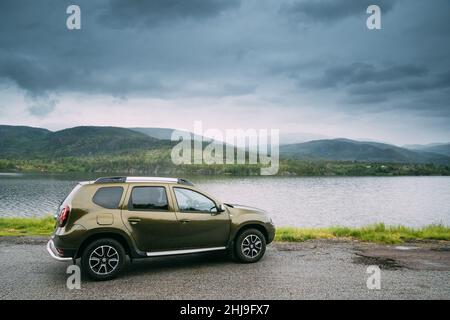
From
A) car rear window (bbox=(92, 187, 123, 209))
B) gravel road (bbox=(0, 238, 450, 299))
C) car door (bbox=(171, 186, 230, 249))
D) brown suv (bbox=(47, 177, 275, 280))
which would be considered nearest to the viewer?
gravel road (bbox=(0, 238, 450, 299))

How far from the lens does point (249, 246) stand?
897 centimetres

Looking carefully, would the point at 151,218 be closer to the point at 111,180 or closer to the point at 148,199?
the point at 148,199

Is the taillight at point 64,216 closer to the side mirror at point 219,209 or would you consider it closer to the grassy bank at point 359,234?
the side mirror at point 219,209

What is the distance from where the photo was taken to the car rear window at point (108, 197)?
25.3ft

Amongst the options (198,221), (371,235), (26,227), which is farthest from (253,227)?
(26,227)

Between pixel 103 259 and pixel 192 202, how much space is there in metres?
2.23

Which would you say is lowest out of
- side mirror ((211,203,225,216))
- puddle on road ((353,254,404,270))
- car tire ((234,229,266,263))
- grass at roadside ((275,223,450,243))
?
grass at roadside ((275,223,450,243))

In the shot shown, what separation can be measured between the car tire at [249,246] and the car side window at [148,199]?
77.7 inches

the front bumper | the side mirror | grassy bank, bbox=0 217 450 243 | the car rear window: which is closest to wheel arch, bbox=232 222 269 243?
the side mirror

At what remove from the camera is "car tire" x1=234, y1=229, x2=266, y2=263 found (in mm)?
8828

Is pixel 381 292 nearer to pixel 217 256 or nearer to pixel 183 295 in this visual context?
pixel 183 295

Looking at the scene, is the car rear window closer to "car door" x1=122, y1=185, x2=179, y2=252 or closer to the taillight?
"car door" x1=122, y1=185, x2=179, y2=252

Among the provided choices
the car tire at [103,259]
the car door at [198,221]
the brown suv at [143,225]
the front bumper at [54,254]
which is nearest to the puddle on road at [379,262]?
the brown suv at [143,225]
